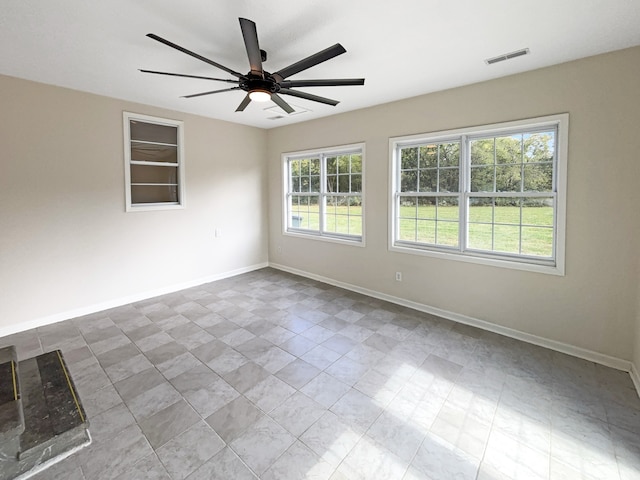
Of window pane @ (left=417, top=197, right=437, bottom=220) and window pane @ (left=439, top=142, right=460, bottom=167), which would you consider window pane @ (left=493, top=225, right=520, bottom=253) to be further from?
window pane @ (left=439, top=142, right=460, bottom=167)

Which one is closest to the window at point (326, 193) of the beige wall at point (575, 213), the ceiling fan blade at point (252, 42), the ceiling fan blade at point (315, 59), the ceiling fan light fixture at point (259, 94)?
the beige wall at point (575, 213)

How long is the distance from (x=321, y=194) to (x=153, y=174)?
8.61 ft

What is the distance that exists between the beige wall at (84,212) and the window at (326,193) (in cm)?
122

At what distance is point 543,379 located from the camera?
98.9 inches

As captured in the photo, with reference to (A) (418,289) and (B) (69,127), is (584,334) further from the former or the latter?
(B) (69,127)

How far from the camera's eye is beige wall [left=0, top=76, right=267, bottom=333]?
3.33 meters

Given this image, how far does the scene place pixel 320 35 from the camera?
240 cm

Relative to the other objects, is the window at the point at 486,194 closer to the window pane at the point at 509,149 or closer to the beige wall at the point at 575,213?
the window pane at the point at 509,149

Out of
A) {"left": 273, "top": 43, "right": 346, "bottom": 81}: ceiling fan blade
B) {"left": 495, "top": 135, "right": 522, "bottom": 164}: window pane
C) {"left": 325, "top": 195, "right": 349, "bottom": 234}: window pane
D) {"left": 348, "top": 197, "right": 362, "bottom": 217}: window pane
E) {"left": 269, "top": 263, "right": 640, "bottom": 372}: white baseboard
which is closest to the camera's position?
{"left": 273, "top": 43, "right": 346, "bottom": 81}: ceiling fan blade

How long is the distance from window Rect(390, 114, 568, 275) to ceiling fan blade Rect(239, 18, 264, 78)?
237 centimetres

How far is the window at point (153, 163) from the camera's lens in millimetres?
4201

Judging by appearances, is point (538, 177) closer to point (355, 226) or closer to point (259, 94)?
point (355, 226)

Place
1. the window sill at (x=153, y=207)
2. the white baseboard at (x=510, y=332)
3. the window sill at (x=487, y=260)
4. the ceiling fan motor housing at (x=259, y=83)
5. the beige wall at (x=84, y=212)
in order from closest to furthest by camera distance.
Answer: the ceiling fan motor housing at (x=259, y=83) → the white baseboard at (x=510, y=332) → the window sill at (x=487, y=260) → the beige wall at (x=84, y=212) → the window sill at (x=153, y=207)

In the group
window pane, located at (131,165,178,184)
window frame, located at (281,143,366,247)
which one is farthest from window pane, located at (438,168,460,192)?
window pane, located at (131,165,178,184)
